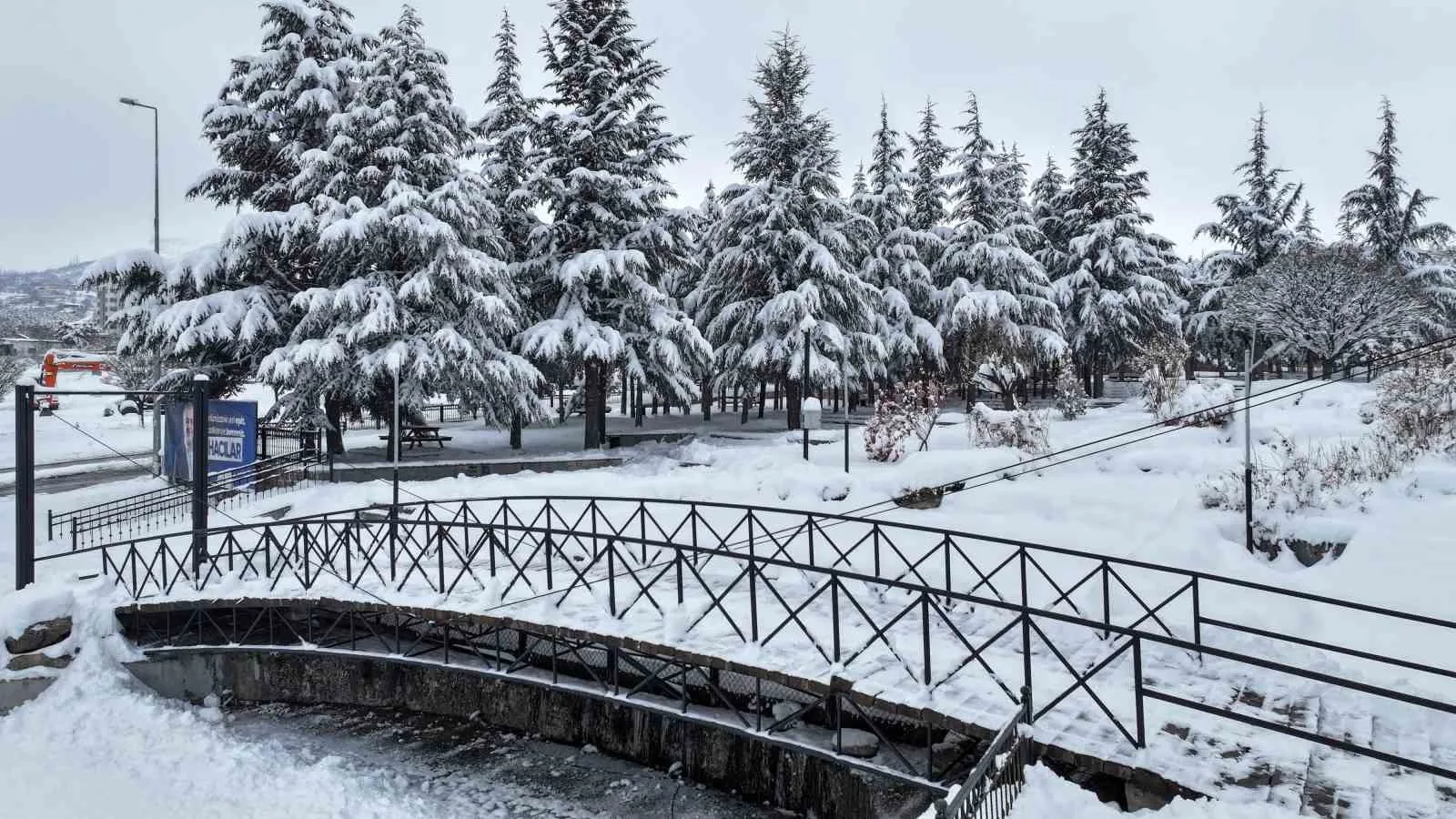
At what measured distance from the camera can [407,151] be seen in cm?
2352

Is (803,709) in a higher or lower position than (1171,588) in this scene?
lower

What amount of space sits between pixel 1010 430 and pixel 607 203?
47.3ft

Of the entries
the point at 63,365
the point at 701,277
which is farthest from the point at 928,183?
the point at 63,365

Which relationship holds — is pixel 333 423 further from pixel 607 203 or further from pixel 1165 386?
pixel 1165 386

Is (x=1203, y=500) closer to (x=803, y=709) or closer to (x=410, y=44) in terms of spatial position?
(x=803, y=709)

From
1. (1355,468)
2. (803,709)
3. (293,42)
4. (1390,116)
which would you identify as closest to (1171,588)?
(1355,468)

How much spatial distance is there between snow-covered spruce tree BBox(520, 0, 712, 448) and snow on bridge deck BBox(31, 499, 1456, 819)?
38.2ft

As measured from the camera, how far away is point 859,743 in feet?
32.0

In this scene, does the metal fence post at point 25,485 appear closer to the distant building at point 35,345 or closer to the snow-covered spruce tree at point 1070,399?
the snow-covered spruce tree at point 1070,399

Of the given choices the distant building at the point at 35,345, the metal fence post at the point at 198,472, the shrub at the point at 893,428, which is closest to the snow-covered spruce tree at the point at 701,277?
the shrub at the point at 893,428

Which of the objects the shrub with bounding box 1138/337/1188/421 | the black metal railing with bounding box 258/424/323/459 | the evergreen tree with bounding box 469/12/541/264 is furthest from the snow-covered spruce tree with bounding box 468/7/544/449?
the shrub with bounding box 1138/337/1188/421

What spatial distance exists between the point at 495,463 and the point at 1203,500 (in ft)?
55.9

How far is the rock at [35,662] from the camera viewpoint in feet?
42.7

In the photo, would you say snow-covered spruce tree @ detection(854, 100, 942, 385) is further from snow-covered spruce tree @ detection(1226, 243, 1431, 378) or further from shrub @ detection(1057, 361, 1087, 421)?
snow-covered spruce tree @ detection(1226, 243, 1431, 378)
